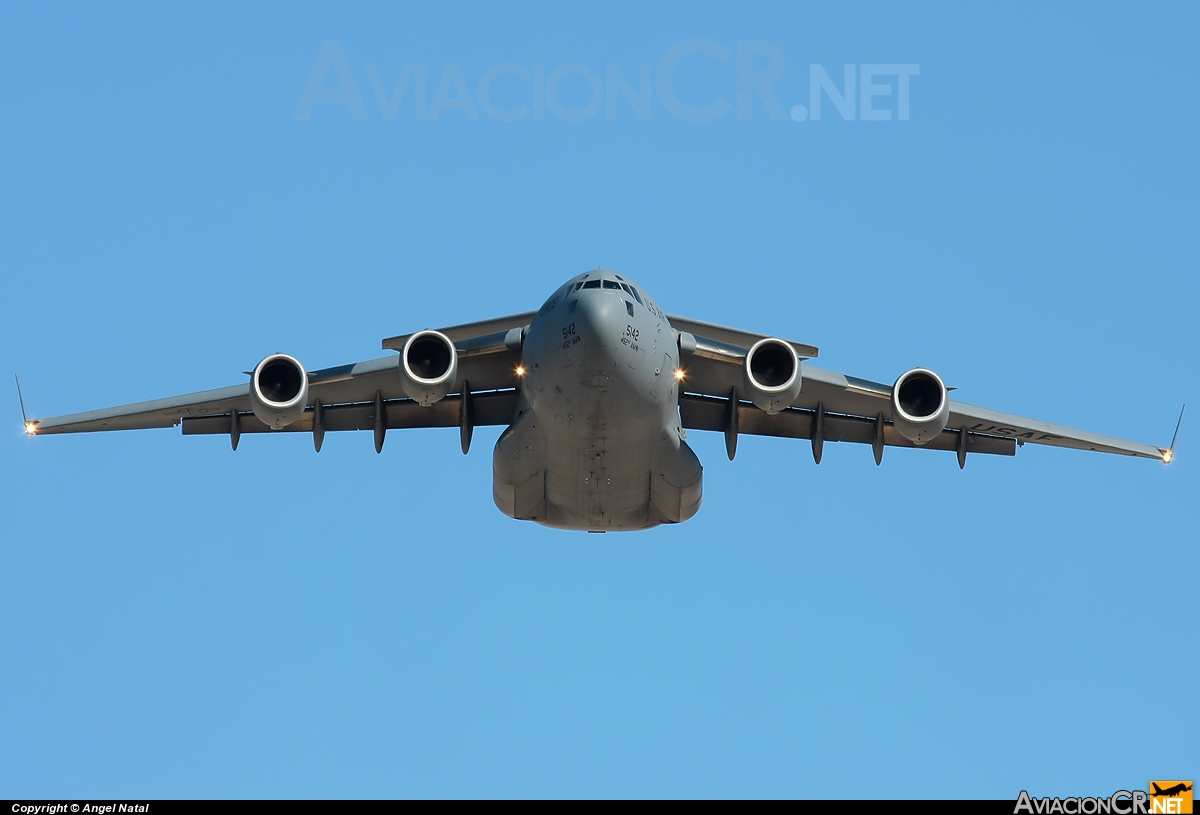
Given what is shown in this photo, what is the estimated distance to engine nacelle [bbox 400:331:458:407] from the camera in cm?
1792

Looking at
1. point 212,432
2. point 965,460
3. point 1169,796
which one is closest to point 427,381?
point 212,432

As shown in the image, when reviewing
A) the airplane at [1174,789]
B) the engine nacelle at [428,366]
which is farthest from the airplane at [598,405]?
the airplane at [1174,789]

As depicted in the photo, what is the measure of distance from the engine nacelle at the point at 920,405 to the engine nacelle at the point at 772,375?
3.98 feet


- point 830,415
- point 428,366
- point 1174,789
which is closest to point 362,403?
point 428,366

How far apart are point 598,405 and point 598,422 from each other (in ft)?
1.04

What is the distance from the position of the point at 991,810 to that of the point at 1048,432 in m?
6.17

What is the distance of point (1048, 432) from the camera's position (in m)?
20.5

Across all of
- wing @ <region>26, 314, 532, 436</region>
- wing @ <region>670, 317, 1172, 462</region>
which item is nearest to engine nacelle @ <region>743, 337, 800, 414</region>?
wing @ <region>670, 317, 1172, 462</region>

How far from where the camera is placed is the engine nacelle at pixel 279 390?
1819 centimetres

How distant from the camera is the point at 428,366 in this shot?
717 inches

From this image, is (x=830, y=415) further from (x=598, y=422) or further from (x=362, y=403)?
(x=362, y=403)

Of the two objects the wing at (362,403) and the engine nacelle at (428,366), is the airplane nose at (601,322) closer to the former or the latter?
the engine nacelle at (428,366)

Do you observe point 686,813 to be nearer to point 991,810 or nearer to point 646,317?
point 991,810

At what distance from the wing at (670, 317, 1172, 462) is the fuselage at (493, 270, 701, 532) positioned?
3.26 feet
